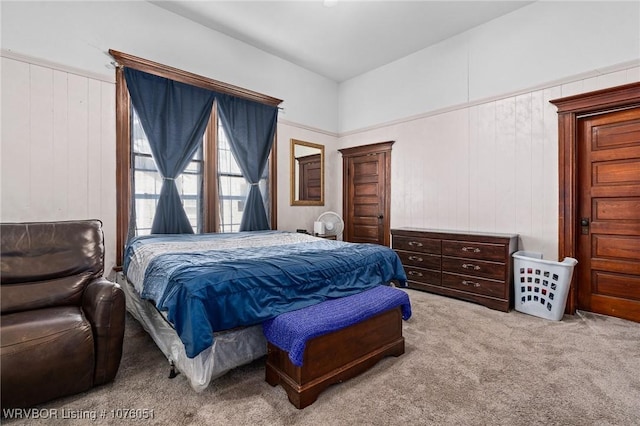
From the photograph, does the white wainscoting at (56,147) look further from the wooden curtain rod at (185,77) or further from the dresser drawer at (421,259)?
the dresser drawer at (421,259)

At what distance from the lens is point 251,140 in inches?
165

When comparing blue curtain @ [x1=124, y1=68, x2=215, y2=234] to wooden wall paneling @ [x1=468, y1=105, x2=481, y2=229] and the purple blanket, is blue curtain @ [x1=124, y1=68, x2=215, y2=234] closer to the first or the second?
the purple blanket

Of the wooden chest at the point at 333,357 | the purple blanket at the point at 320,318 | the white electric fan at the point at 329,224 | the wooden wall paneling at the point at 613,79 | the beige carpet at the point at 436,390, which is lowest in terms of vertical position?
the beige carpet at the point at 436,390

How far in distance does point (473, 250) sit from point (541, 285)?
0.69 m

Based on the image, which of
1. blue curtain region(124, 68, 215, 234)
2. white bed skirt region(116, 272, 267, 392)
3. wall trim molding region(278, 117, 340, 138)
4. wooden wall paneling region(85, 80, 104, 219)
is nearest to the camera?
white bed skirt region(116, 272, 267, 392)

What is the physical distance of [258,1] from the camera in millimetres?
3318

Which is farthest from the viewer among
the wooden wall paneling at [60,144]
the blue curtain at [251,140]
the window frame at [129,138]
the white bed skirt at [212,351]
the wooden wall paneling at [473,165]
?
the blue curtain at [251,140]

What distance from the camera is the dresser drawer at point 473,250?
10.7 feet

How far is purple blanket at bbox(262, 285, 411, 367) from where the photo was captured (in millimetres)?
1643

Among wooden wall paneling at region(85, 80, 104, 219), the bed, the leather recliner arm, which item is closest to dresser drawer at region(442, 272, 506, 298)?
Result: the bed

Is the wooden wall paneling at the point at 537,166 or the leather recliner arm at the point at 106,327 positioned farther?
the wooden wall paneling at the point at 537,166

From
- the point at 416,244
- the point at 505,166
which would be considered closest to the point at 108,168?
the point at 416,244

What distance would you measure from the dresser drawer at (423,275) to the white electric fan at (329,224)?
1.33 m

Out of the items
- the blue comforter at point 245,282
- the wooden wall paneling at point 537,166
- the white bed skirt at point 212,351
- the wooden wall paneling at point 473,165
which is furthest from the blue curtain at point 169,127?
the wooden wall paneling at point 537,166
